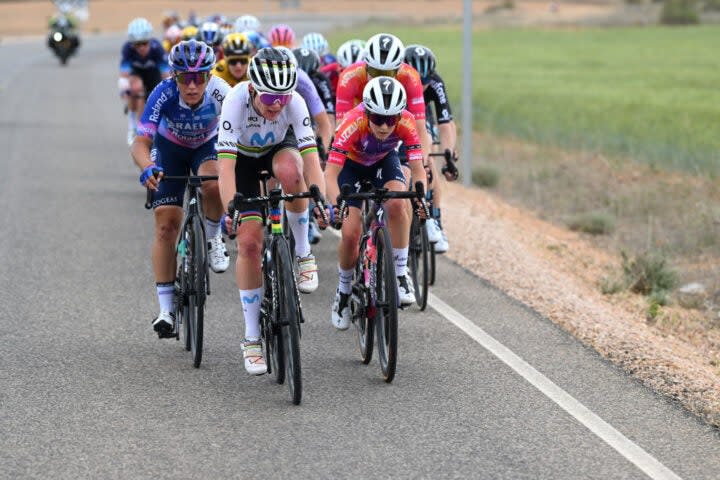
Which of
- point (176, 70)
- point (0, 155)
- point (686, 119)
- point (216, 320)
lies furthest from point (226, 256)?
point (686, 119)

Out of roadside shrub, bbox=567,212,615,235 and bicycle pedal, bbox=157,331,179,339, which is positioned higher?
bicycle pedal, bbox=157,331,179,339

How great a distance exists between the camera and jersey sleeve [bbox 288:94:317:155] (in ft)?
26.1

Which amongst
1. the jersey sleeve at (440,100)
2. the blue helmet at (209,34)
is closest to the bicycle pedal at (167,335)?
the jersey sleeve at (440,100)

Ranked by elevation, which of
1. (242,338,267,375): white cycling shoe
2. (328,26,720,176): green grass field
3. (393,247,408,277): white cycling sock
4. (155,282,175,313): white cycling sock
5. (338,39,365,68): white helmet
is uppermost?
(338,39,365,68): white helmet

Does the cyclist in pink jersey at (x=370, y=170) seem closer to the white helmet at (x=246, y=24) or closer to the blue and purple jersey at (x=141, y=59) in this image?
the white helmet at (x=246, y=24)

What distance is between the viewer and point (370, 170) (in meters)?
8.90

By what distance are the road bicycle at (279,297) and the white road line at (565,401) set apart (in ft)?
4.97

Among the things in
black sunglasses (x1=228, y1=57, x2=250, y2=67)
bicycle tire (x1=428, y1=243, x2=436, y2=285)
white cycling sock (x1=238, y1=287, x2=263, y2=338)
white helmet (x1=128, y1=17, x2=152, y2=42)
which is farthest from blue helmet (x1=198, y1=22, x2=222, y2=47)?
white cycling sock (x1=238, y1=287, x2=263, y2=338)

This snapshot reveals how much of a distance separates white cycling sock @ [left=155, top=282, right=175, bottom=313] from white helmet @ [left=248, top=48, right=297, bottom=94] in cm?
173

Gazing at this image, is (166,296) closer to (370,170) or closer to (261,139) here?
(261,139)

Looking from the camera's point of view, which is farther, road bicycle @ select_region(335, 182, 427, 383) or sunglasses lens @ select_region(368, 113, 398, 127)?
sunglasses lens @ select_region(368, 113, 398, 127)

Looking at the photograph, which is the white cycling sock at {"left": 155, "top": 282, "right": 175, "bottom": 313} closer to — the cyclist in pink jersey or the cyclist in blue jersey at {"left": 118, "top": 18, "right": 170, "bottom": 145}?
the cyclist in pink jersey

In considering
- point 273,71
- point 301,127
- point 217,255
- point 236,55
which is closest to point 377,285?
point 301,127

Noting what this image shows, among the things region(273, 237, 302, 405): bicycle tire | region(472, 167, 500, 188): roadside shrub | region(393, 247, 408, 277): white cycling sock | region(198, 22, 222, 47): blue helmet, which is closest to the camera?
region(273, 237, 302, 405): bicycle tire
